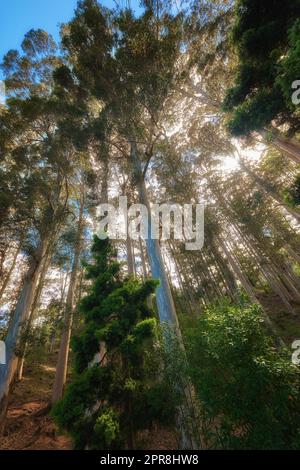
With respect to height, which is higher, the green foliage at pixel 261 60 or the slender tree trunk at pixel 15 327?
the green foliage at pixel 261 60

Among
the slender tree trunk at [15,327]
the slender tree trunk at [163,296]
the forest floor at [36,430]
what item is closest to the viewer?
the slender tree trunk at [163,296]

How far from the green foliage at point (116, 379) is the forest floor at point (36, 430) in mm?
798

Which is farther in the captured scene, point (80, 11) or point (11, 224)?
point (80, 11)

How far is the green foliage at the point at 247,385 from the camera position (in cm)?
324

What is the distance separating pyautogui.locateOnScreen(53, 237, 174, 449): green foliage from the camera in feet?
13.3

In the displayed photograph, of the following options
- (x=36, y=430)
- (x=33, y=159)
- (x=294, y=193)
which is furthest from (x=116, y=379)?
(x=33, y=159)

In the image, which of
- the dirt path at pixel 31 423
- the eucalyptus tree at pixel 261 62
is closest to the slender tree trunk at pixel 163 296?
the dirt path at pixel 31 423

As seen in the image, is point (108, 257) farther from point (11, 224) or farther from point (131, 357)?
point (11, 224)

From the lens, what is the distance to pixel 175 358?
15.7 feet

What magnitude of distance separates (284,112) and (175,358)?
22.3 ft

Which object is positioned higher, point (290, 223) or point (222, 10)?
point (222, 10)

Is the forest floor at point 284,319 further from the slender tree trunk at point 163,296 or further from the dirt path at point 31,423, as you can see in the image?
the dirt path at point 31,423
